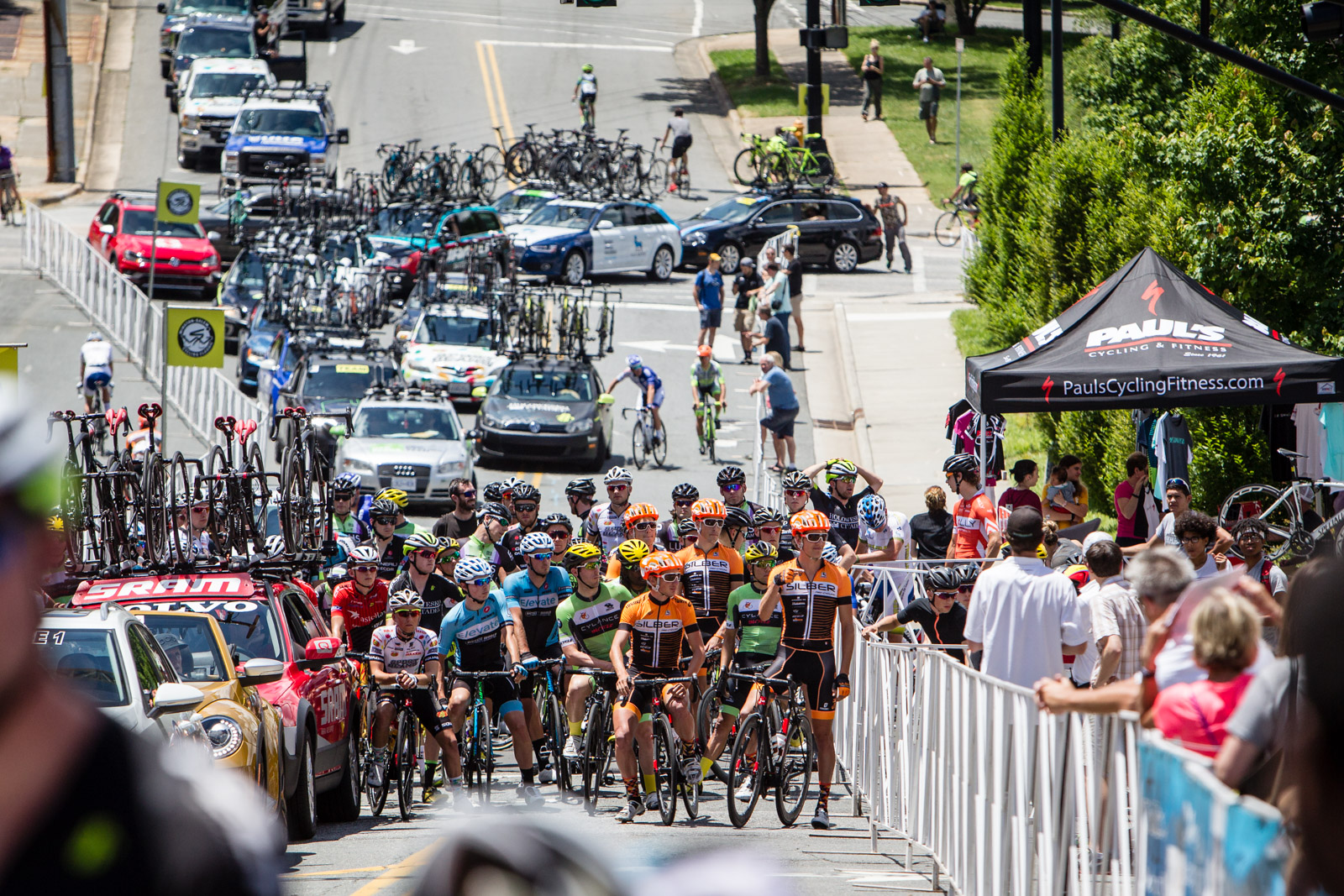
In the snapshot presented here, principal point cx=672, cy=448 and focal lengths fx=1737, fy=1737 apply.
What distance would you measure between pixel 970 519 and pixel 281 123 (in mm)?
29877

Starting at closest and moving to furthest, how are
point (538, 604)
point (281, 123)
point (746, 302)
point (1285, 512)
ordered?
point (538, 604), point (1285, 512), point (746, 302), point (281, 123)

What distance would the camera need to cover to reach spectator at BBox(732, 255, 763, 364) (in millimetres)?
30891

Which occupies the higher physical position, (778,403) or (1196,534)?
(1196,534)

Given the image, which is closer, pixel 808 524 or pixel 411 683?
pixel 808 524

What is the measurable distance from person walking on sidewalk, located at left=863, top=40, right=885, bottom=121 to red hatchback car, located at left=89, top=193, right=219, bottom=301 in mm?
20862

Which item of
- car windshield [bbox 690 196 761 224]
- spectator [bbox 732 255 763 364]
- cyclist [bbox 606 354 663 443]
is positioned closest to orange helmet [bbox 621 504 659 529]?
cyclist [bbox 606 354 663 443]

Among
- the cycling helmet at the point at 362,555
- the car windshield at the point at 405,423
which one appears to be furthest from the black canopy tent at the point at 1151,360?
the car windshield at the point at 405,423

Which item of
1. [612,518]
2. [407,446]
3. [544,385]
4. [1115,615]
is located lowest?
[407,446]

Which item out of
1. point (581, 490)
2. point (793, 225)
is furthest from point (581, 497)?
point (793, 225)

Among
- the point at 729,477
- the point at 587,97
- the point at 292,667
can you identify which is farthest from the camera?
the point at 587,97

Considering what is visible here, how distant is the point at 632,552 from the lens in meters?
13.3

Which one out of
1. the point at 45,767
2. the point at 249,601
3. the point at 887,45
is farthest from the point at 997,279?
the point at 887,45

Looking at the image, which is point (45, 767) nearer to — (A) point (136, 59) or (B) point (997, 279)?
(B) point (997, 279)

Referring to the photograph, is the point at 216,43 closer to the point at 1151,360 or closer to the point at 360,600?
the point at 360,600
